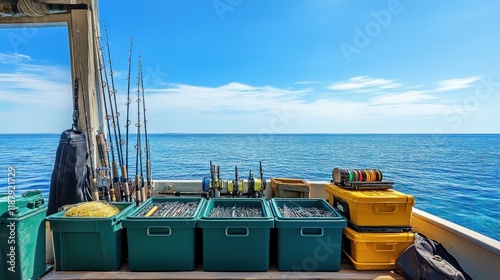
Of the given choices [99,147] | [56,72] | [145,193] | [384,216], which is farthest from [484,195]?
[56,72]

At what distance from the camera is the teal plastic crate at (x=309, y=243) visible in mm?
1732

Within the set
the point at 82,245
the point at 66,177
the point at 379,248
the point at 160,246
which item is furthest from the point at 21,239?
the point at 379,248

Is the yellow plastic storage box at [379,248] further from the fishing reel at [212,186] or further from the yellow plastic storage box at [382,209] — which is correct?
the fishing reel at [212,186]

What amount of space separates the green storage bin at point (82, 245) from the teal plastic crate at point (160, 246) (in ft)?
0.38

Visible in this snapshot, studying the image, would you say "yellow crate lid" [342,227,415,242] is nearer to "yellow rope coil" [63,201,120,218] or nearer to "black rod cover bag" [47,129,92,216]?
"yellow rope coil" [63,201,120,218]

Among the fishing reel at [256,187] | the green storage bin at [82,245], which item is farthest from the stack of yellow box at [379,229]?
the green storage bin at [82,245]

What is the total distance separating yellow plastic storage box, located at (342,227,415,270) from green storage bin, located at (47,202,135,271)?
175 cm

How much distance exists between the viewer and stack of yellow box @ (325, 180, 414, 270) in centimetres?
179

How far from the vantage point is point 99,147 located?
108 inches

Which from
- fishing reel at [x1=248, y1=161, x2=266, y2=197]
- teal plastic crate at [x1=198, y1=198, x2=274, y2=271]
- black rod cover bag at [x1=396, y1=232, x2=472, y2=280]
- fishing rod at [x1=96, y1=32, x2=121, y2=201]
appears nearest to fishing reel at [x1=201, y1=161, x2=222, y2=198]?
fishing reel at [x1=248, y1=161, x2=266, y2=197]

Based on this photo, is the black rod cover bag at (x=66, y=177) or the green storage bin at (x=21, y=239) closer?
the green storage bin at (x=21, y=239)

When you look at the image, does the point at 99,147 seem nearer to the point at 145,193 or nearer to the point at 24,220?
the point at 145,193

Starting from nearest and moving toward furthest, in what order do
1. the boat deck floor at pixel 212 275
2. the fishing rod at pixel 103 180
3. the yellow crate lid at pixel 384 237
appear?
the boat deck floor at pixel 212 275
the yellow crate lid at pixel 384 237
the fishing rod at pixel 103 180

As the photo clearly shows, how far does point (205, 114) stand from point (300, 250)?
37.3 ft
